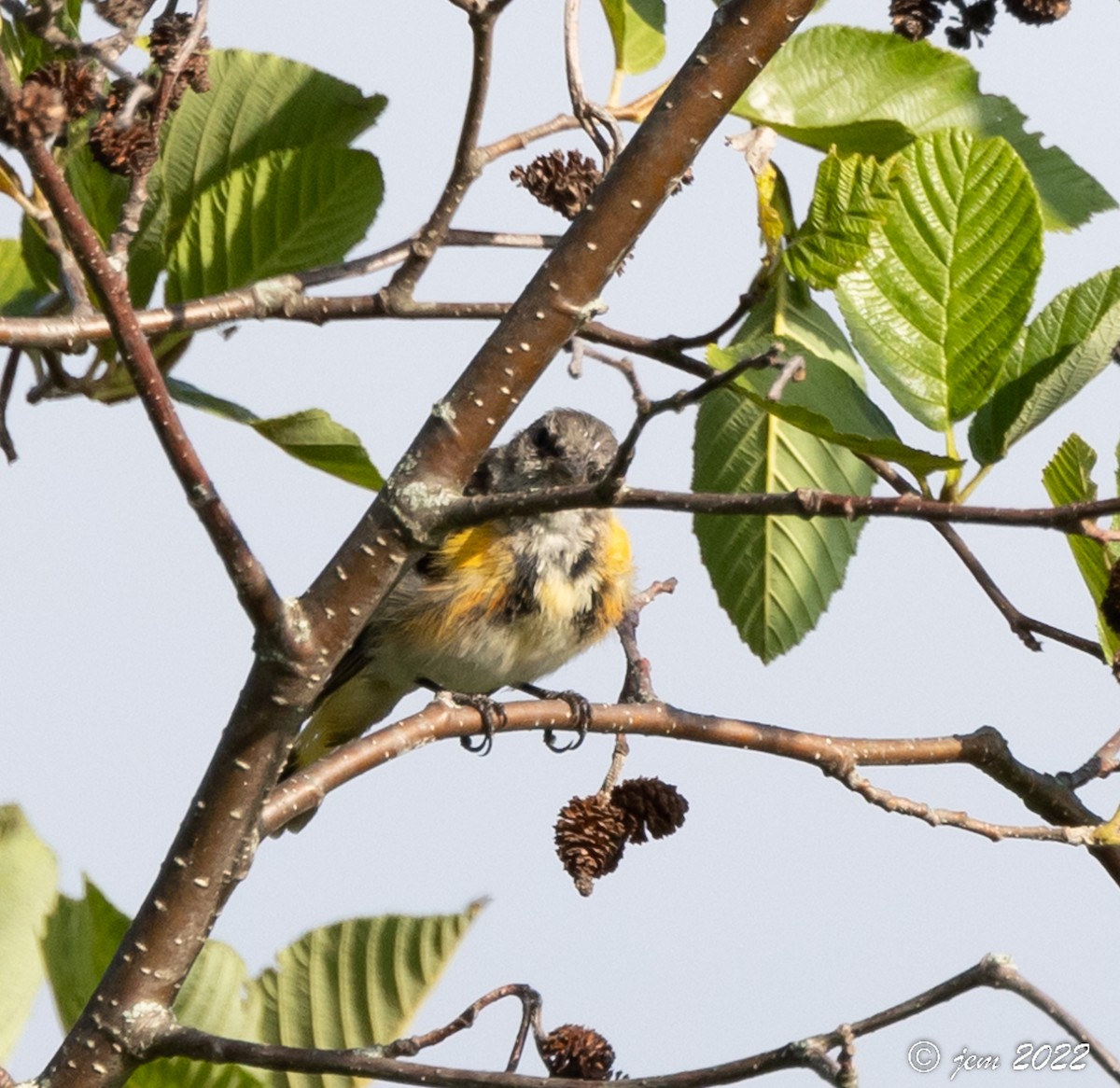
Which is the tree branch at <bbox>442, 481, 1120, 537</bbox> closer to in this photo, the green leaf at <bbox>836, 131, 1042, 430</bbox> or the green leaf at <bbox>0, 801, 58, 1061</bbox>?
the green leaf at <bbox>836, 131, 1042, 430</bbox>

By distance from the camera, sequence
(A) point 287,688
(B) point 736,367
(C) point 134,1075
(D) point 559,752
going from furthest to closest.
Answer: (D) point 559,752 → (C) point 134,1075 → (A) point 287,688 → (B) point 736,367

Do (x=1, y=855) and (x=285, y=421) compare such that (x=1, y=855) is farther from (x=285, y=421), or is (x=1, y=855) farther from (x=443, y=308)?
(x=443, y=308)

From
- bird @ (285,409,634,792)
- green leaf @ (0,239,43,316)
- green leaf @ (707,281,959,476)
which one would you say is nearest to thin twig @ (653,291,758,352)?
green leaf @ (707,281,959,476)

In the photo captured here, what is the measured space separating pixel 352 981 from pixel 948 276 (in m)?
1.24

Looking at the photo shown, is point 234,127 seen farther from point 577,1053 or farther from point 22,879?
point 577,1053

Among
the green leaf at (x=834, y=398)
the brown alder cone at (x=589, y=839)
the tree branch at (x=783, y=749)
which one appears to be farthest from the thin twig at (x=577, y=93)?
the brown alder cone at (x=589, y=839)

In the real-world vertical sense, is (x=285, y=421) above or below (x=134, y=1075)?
above

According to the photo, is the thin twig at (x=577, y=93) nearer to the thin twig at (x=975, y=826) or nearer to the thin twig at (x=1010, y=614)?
the thin twig at (x=1010, y=614)

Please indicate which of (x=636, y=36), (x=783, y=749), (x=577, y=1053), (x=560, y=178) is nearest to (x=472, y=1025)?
(x=577, y=1053)

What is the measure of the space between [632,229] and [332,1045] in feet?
3.97

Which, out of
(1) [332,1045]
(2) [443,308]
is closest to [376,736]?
(1) [332,1045]

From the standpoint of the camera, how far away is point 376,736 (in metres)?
2.56

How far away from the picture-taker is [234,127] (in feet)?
9.01

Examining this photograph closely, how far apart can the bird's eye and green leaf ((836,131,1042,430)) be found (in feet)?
8.86
